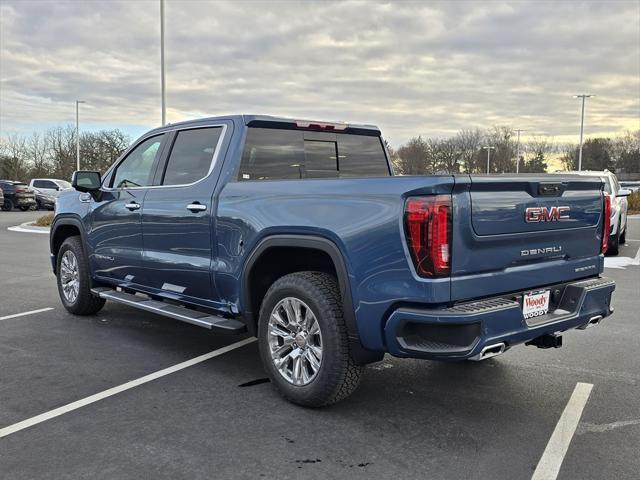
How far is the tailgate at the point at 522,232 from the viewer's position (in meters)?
3.28

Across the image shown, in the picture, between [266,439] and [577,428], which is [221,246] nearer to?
[266,439]

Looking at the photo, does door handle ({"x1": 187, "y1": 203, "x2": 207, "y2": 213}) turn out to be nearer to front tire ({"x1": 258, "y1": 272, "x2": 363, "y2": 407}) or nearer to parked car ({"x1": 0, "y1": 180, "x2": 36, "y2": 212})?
front tire ({"x1": 258, "y1": 272, "x2": 363, "y2": 407})

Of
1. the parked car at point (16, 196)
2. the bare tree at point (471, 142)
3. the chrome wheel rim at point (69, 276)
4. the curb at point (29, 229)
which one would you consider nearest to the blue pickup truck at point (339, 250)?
the chrome wheel rim at point (69, 276)

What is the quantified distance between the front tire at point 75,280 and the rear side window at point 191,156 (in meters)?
1.75

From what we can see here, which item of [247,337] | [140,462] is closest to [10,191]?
[247,337]

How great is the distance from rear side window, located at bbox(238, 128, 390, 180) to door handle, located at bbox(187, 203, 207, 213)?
14.8 inches

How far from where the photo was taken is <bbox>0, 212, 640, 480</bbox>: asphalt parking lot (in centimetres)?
314

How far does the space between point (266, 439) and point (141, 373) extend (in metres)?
1.58

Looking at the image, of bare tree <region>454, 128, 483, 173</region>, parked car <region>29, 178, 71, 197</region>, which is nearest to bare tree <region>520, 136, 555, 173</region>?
bare tree <region>454, 128, 483, 173</region>

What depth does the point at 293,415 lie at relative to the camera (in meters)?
3.83

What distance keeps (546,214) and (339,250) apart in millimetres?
1274

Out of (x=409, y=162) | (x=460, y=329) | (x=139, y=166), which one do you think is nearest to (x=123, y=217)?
(x=139, y=166)

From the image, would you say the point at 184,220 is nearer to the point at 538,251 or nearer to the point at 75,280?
the point at 75,280

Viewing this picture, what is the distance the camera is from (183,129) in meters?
5.23
